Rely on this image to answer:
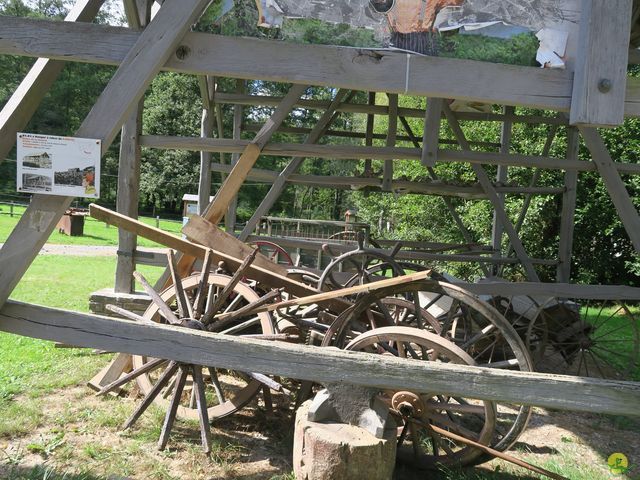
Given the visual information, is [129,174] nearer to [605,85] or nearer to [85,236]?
[605,85]

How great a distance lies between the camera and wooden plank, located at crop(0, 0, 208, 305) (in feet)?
10.7

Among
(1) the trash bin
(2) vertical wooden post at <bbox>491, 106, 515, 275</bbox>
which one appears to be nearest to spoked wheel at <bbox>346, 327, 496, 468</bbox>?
(2) vertical wooden post at <bbox>491, 106, 515, 275</bbox>

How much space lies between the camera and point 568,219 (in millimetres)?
8836

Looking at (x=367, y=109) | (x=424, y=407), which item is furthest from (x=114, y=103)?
(x=367, y=109)

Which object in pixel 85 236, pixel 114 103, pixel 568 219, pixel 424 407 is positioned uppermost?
pixel 114 103

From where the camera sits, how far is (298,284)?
474 centimetres

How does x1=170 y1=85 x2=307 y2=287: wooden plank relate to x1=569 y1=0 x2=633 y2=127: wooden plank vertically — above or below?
below

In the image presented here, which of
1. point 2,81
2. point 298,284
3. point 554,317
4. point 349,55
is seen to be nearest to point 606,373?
point 554,317

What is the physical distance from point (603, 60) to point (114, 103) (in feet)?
9.21

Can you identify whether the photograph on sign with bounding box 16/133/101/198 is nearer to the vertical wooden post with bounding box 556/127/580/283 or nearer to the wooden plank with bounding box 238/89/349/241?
the wooden plank with bounding box 238/89/349/241

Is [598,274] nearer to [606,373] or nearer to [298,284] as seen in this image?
[606,373]

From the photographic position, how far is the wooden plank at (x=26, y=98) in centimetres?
374

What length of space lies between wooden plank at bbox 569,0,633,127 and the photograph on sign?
9.25 feet

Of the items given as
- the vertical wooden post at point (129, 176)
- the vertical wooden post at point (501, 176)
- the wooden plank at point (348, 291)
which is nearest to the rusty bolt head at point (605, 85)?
the wooden plank at point (348, 291)
